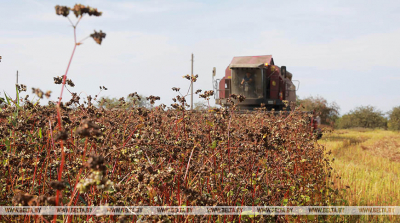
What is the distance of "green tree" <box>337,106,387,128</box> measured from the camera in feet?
107

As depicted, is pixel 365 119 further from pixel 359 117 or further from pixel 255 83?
pixel 255 83

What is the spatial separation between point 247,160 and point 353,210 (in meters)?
2.95

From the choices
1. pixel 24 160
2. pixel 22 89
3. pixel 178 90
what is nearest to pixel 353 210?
→ pixel 178 90

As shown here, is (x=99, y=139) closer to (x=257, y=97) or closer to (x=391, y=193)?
(x=391, y=193)

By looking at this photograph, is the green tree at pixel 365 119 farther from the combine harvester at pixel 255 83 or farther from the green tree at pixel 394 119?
the combine harvester at pixel 255 83

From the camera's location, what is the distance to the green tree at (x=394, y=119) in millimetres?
25730

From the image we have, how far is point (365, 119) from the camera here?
3306 cm

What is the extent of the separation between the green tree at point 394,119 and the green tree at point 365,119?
4.76m

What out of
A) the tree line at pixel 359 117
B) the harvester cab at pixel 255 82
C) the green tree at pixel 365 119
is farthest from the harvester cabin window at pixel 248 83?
the green tree at pixel 365 119

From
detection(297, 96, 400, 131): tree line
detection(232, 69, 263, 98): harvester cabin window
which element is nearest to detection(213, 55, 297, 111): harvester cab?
detection(232, 69, 263, 98): harvester cabin window

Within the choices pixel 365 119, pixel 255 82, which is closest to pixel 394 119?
pixel 365 119

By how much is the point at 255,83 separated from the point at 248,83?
348 millimetres


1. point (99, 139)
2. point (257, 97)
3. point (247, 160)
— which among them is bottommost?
point (247, 160)

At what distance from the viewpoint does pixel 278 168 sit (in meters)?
3.59
